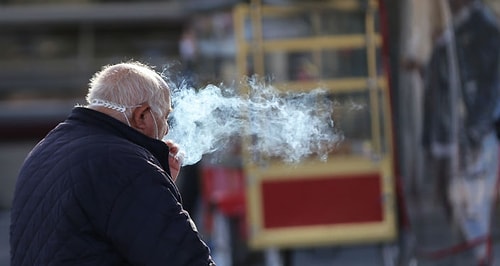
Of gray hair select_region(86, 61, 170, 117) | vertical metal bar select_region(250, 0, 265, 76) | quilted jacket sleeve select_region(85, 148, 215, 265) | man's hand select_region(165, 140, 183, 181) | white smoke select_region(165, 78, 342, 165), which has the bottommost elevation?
quilted jacket sleeve select_region(85, 148, 215, 265)

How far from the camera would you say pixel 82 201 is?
288 cm

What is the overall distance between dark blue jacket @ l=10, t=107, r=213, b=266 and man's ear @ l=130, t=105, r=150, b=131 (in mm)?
54

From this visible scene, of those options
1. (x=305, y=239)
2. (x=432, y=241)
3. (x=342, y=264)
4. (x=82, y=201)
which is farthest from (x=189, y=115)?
(x=342, y=264)

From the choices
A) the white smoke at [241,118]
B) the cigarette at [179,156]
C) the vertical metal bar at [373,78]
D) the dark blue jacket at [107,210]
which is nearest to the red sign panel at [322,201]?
the vertical metal bar at [373,78]

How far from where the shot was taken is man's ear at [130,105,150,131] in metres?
3.08

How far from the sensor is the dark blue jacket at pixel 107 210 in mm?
2857

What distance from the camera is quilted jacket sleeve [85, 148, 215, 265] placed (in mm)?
2850

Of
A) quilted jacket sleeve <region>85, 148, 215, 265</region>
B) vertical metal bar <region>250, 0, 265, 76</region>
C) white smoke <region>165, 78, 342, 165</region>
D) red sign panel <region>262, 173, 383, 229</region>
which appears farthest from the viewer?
vertical metal bar <region>250, 0, 265, 76</region>

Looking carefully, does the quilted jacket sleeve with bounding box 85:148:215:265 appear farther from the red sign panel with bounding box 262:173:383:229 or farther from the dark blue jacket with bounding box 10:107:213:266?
the red sign panel with bounding box 262:173:383:229

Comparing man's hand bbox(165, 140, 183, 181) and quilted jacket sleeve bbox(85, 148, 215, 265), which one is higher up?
man's hand bbox(165, 140, 183, 181)

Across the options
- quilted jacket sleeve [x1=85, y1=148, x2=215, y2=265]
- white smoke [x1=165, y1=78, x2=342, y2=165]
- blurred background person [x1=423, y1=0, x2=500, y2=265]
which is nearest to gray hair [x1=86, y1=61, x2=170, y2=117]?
quilted jacket sleeve [x1=85, y1=148, x2=215, y2=265]

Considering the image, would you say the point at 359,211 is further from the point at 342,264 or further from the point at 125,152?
the point at 125,152

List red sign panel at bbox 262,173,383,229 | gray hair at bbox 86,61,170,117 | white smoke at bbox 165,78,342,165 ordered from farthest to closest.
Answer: red sign panel at bbox 262,173,383,229 → white smoke at bbox 165,78,342,165 → gray hair at bbox 86,61,170,117

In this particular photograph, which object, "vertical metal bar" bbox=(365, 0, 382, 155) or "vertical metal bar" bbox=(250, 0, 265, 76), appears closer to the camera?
"vertical metal bar" bbox=(365, 0, 382, 155)
